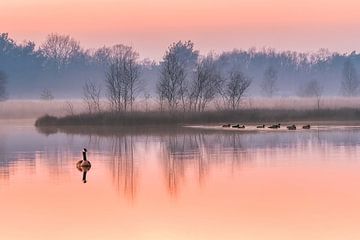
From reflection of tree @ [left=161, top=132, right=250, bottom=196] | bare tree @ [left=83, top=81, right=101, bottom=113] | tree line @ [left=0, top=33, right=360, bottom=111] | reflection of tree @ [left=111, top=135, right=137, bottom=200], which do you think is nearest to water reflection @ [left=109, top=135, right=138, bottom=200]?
reflection of tree @ [left=111, top=135, right=137, bottom=200]

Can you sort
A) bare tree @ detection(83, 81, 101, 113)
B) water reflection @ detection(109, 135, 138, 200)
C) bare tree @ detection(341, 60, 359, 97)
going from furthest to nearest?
bare tree @ detection(341, 60, 359, 97) < bare tree @ detection(83, 81, 101, 113) < water reflection @ detection(109, 135, 138, 200)

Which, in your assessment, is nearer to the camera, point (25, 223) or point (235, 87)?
point (25, 223)

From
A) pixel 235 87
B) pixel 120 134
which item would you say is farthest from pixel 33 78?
pixel 120 134

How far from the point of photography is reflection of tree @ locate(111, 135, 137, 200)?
859 inches

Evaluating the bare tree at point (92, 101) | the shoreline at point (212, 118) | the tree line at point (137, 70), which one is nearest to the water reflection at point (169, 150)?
the shoreline at point (212, 118)

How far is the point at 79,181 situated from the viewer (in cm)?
2327

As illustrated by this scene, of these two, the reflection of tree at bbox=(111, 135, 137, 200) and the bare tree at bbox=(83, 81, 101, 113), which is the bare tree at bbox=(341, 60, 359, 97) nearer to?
the bare tree at bbox=(83, 81, 101, 113)

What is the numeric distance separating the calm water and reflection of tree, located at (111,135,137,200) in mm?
35

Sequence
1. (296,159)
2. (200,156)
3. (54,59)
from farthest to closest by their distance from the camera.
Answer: (54,59)
(200,156)
(296,159)

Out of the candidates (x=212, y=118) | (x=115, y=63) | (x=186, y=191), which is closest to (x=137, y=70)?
(x=115, y=63)

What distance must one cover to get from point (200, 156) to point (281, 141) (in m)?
Answer: 7.22

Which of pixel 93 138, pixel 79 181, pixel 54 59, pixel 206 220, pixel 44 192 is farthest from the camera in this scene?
pixel 54 59

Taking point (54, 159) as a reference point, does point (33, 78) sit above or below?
above

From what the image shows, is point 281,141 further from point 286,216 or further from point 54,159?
point 286,216
